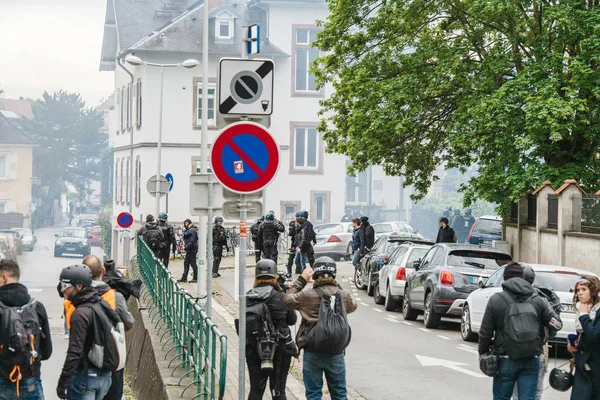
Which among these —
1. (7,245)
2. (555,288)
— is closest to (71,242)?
(7,245)

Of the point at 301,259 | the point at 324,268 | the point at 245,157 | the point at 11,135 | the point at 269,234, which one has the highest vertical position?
the point at 11,135

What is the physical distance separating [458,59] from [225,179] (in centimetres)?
2269

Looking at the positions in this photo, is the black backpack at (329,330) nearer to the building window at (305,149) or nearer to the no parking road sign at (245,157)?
the no parking road sign at (245,157)

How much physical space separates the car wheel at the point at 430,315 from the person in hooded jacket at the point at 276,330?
35.2ft

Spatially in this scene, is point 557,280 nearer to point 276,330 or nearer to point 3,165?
point 276,330

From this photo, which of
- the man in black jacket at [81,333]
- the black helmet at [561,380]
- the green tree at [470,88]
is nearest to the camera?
the man in black jacket at [81,333]

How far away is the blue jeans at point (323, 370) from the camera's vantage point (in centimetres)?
945

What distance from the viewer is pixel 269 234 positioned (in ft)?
92.0

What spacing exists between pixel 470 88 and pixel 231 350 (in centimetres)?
1640

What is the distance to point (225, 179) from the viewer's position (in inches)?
334

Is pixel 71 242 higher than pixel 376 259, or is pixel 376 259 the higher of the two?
pixel 376 259

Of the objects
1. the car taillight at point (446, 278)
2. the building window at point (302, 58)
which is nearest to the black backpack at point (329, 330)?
the car taillight at point (446, 278)

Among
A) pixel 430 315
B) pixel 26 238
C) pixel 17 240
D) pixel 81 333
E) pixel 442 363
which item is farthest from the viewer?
pixel 26 238

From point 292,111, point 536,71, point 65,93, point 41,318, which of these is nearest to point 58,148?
point 65,93
